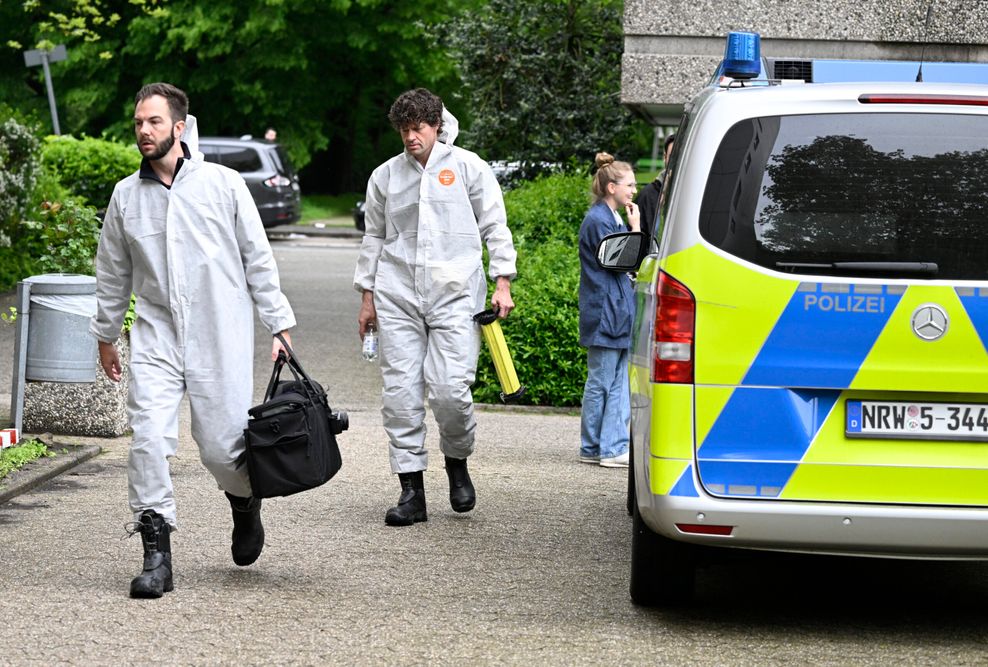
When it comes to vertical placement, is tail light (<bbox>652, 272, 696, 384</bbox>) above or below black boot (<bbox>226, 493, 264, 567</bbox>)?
above

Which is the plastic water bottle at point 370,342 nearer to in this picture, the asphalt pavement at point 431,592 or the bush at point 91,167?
the asphalt pavement at point 431,592

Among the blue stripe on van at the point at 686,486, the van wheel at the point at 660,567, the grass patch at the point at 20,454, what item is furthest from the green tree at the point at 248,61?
the blue stripe on van at the point at 686,486

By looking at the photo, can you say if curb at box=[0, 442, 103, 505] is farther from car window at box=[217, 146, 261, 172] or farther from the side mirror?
car window at box=[217, 146, 261, 172]

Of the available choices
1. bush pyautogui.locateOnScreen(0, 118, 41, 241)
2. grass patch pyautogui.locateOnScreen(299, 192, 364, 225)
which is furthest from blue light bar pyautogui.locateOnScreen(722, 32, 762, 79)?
grass patch pyautogui.locateOnScreen(299, 192, 364, 225)

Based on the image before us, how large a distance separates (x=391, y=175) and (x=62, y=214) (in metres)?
3.86

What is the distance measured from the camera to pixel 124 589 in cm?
583

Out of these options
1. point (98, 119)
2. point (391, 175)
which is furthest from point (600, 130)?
point (98, 119)

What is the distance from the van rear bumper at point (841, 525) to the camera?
4938 millimetres

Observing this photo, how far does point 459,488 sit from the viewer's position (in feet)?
24.2

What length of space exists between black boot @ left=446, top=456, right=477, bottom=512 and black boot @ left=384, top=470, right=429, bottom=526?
0.15 meters

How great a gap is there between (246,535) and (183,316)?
0.90 m

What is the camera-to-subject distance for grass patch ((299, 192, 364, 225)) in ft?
125

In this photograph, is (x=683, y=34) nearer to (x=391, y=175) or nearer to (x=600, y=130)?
(x=600, y=130)

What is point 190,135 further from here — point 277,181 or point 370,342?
point 277,181
